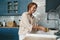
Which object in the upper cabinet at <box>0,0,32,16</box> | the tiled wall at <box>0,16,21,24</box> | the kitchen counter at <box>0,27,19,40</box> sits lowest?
the kitchen counter at <box>0,27,19,40</box>

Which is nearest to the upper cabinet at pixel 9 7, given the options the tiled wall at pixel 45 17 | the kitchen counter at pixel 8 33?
the kitchen counter at pixel 8 33

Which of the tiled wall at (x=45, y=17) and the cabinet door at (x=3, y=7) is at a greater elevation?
the cabinet door at (x=3, y=7)

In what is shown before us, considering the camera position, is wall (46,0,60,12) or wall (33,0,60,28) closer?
wall (46,0,60,12)

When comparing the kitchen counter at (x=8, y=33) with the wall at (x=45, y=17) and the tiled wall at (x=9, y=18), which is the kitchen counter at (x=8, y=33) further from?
the wall at (x=45, y=17)

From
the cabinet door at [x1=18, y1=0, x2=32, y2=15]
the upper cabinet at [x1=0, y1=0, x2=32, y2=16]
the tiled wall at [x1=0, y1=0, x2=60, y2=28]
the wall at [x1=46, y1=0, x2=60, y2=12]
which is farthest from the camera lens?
the upper cabinet at [x1=0, y1=0, x2=32, y2=16]

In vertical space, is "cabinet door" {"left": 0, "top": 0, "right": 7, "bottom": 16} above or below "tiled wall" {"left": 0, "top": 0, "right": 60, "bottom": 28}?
above

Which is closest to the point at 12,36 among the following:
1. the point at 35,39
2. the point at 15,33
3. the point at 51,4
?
the point at 15,33

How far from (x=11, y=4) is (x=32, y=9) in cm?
207

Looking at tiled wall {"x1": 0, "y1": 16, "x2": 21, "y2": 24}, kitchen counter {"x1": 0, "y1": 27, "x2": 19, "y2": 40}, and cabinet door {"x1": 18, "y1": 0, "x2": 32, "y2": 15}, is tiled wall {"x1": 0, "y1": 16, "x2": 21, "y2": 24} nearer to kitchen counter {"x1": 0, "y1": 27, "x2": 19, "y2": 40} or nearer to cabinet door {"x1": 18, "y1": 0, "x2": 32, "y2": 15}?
cabinet door {"x1": 18, "y1": 0, "x2": 32, "y2": 15}

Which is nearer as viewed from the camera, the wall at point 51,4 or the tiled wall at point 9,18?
the wall at point 51,4

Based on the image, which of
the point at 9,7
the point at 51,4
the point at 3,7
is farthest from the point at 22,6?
the point at 51,4

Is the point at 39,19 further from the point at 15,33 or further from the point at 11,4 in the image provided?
the point at 11,4

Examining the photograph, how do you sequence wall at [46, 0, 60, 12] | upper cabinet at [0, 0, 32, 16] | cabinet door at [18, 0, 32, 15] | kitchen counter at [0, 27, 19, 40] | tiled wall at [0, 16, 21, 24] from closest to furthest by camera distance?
wall at [46, 0, 60, 12]
kitchen counter at [0, 27, 19, 40]
cabinet door at [18, 0, 32, 15]
upper cabinet at [0, 0, 32, 16]
tiled wall at [0, 16, 21, 24]

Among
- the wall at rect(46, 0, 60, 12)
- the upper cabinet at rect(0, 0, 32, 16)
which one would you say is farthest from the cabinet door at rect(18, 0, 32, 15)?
the wall at rect(46, 0, 60, 12)
